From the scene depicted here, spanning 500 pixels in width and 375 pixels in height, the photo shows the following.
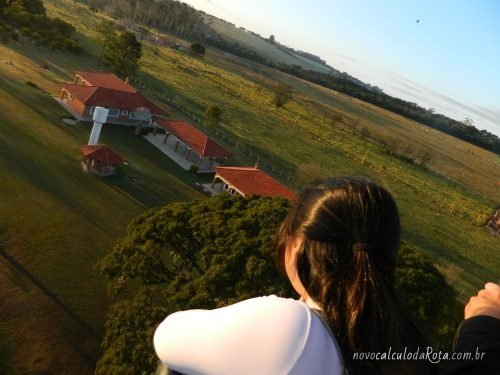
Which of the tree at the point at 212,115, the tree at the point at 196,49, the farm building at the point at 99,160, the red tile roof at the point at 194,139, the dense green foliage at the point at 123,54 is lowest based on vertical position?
the farm building at the point at 99,160

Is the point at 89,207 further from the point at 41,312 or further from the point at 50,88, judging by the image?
the point at 50,88

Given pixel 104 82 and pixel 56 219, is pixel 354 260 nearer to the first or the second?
pixel 56 219

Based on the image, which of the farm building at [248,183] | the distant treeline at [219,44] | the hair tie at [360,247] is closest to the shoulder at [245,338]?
the hair tie at [360,247]

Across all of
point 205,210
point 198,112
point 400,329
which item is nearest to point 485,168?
point 198,112

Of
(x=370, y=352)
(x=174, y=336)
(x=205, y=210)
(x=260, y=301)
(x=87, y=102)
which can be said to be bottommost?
(x=87, y=102)

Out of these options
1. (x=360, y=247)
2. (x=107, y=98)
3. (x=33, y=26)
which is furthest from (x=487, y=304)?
(x=33, y=26)

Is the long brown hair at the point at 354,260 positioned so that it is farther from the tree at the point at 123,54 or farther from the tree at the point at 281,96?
the tree at the point at 281,96

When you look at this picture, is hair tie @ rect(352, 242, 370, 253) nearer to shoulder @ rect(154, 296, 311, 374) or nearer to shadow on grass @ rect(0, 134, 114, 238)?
shoulder @ rect(154, 296, 311, 374)
